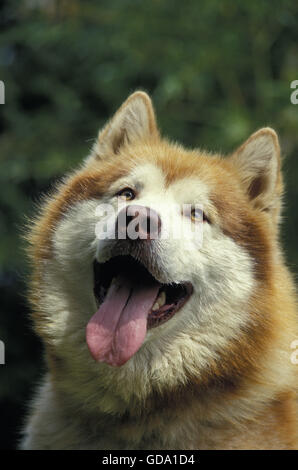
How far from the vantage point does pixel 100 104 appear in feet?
34.3

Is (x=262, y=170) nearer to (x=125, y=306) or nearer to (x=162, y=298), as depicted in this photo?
(x=162, y=298)

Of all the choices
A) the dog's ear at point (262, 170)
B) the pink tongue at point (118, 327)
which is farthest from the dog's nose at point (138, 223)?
the dog's ear at point (262, 170)

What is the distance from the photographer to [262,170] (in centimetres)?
426

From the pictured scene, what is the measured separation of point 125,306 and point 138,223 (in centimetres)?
47

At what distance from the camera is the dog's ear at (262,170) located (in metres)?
4.20

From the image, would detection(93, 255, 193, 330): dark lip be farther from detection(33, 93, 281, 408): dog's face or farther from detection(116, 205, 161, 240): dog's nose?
detection(116, 205, 161, 240): dog's nose

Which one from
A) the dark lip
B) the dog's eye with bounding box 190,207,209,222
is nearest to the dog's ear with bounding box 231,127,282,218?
the dog's eye with bounding box 190,207,209,222

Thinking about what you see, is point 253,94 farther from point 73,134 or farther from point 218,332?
point 218,332

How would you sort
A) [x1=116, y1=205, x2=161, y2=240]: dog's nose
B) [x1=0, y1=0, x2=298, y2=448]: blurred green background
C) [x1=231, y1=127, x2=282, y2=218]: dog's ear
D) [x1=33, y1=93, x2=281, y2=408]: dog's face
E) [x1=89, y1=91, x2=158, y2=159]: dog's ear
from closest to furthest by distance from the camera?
[x1=116, y1=205, x2=161, y2=240]: dog's nose < [x1=33, y1=93, x2=281, y2=408]: dog's face < [x1=231, y1=127, x2=282, y2=218]: dog's ear < [x1=89, y1=91, x2=158, y2=159]: dog's ear < [x1=0, y1=0, x2=298, y2=448]: blurred green background

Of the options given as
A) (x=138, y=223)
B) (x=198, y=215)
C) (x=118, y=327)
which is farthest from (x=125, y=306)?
(x=198, y=215)

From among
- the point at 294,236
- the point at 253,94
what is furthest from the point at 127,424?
the point at 253,94

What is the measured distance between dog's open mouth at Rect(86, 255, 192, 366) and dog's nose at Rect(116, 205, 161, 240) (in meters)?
0.25

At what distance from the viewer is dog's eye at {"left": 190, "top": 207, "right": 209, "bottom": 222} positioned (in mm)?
3912

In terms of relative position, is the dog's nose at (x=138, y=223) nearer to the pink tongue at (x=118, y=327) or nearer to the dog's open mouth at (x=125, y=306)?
the dog's open mouth at (x=125, y=306)
